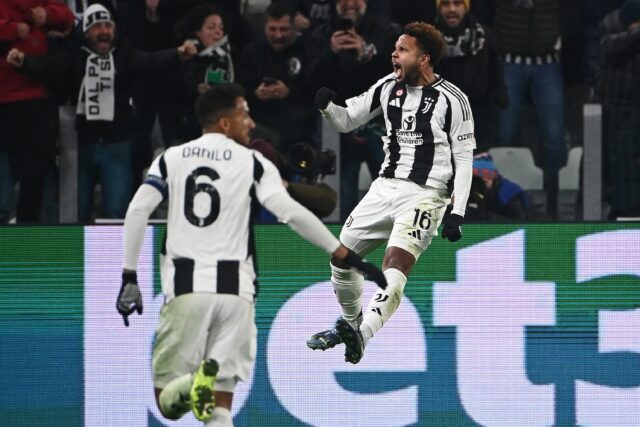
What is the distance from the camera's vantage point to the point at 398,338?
1130cm

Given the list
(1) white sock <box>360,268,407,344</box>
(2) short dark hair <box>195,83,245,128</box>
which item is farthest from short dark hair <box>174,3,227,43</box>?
(2) short dark hair <box>195,83,245,128</box>

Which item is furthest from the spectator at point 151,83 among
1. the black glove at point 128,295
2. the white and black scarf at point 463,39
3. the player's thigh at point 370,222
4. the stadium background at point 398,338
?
the black glove at point 128,295

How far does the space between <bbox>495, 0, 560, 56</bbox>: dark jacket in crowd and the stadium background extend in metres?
1.74

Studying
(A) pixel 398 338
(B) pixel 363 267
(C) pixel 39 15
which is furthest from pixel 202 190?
(C) pixel 39 15

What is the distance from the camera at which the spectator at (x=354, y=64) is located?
12.0m

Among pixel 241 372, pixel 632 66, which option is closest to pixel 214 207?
pixel 241 372

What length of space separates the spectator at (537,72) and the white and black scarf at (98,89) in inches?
119

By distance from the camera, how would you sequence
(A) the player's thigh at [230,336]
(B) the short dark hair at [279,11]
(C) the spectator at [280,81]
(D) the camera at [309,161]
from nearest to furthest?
(A) the player's thigh at [230,336] → (D) the camera at [309,161] → (C) the spectator at [280,81] → (B) the short dark hair at [279,11]

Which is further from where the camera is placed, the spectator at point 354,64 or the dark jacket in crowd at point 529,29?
the dark jacket in crowd at point 529,29

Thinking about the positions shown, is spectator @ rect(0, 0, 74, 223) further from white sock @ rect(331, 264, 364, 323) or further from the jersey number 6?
the jersey number 6

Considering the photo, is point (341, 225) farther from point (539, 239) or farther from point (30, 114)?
point (30, 114)

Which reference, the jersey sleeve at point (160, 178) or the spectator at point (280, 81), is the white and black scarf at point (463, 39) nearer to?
the spectator at point (280, 81)

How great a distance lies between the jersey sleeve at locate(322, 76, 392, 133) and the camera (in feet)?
33.9

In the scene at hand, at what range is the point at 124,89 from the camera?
39.9 ft
